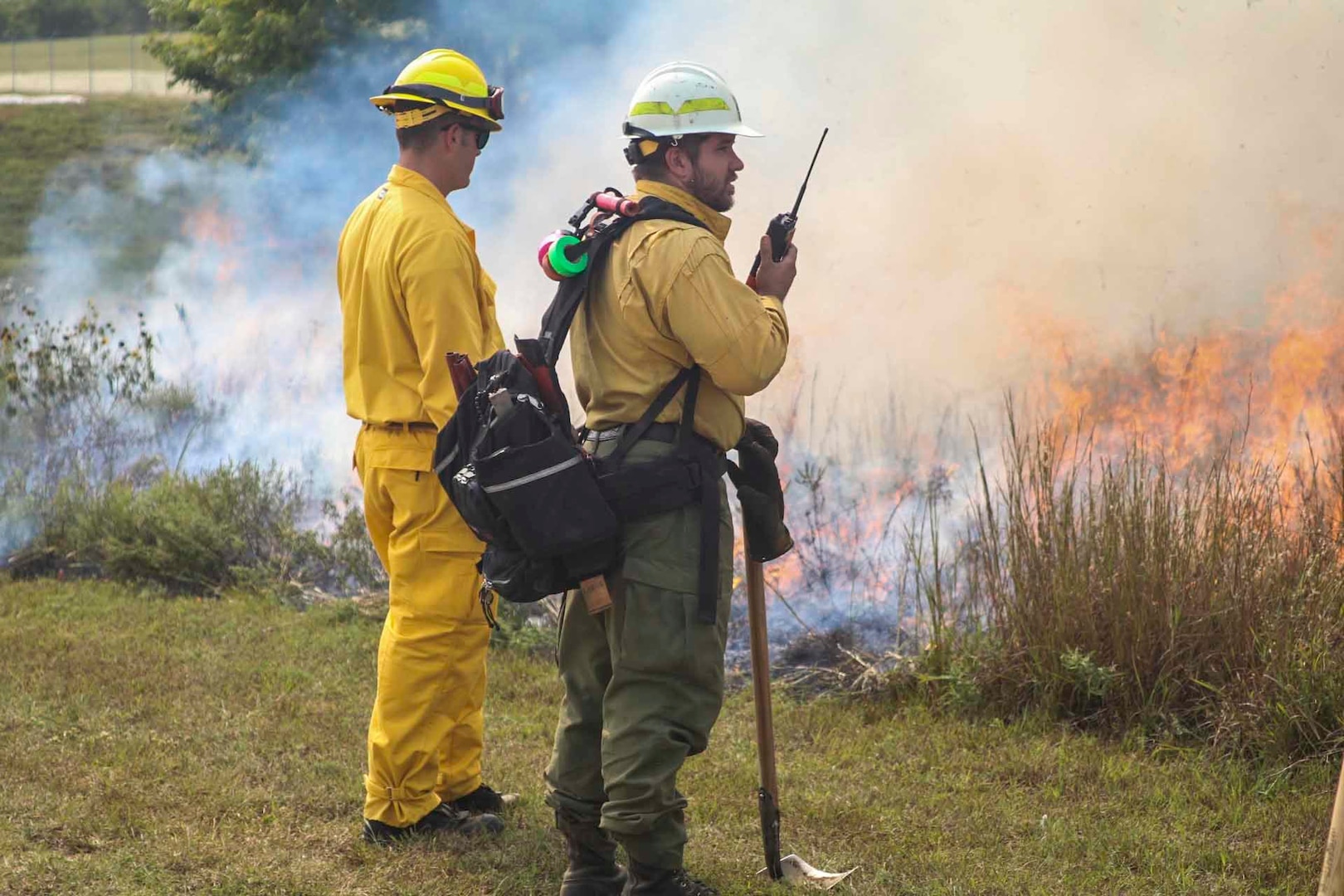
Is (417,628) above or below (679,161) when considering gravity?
below

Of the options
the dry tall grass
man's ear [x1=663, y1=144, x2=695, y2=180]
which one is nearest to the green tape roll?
man's ear [x1=663, y1=144, x2=695, y2=180]

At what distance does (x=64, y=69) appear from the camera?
40.5 feet

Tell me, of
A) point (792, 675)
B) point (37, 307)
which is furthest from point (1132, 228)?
point (37, 307)

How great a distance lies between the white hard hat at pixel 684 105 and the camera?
355 centimetres

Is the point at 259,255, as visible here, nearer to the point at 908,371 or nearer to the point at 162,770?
the point at 908,371

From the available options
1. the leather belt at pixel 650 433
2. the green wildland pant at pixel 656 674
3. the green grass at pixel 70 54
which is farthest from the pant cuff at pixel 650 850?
the green grass at pixel 70 54

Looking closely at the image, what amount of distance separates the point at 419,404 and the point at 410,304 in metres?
0.30

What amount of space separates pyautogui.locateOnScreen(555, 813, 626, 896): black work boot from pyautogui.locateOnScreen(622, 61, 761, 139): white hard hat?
185 centimetres

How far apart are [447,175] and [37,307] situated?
714cm

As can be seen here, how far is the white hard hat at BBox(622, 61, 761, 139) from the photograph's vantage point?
355 centimetres

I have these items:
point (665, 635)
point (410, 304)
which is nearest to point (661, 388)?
point (665, 635)

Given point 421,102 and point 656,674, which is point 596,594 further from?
point 421,102

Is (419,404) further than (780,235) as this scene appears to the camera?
Yes

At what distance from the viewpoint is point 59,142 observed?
12039 millimetres
